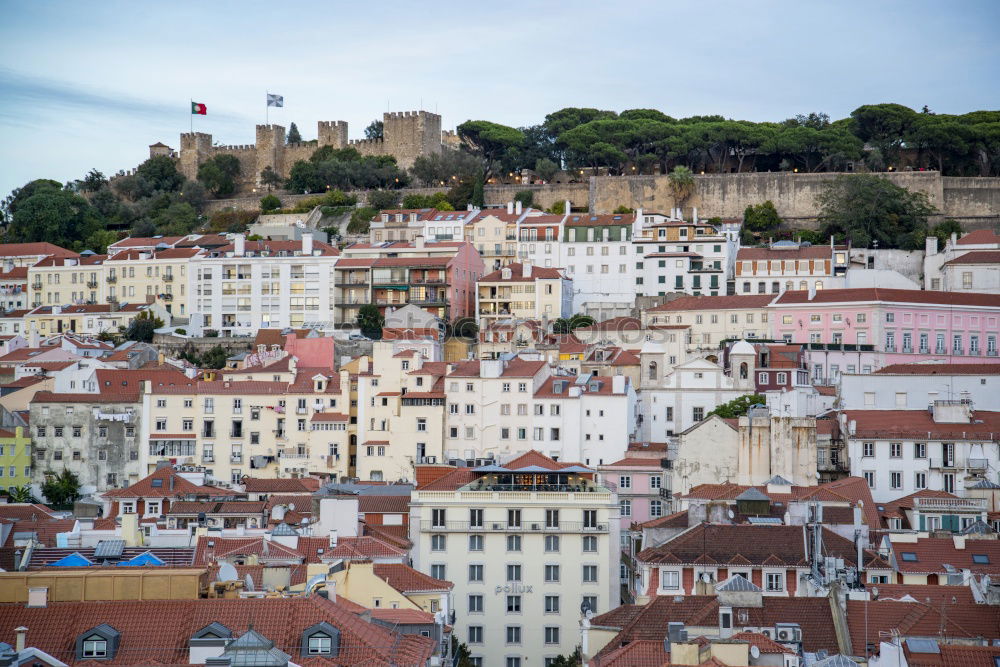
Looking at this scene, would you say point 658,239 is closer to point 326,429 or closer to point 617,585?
point 326,429

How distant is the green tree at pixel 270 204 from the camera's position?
101 metres

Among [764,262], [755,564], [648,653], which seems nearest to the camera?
[648,653]

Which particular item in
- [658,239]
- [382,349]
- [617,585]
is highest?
[658,239]

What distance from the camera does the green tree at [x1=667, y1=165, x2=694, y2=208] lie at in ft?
301

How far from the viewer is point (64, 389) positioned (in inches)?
2489

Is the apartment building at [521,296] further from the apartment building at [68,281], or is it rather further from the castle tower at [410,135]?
the castle tower at [410,135]

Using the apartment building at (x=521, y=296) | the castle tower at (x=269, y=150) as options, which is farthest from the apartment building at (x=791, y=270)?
the castle tower at (x=269, y=150)

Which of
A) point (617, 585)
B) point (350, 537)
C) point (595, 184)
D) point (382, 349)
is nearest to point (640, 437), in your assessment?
point (382, 349)

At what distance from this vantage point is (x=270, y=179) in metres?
111

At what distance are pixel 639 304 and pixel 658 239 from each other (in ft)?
15.4

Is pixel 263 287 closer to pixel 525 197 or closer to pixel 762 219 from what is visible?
pixel 525 197

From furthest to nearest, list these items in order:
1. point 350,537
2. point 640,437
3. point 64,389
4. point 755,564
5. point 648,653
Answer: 1. point 64,389
2. point 640,437
3. point 350,537
4. point 755,564
5. point 648,653

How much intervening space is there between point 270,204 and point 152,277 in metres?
17.7

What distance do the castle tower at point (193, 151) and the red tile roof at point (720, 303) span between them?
51.1 m
